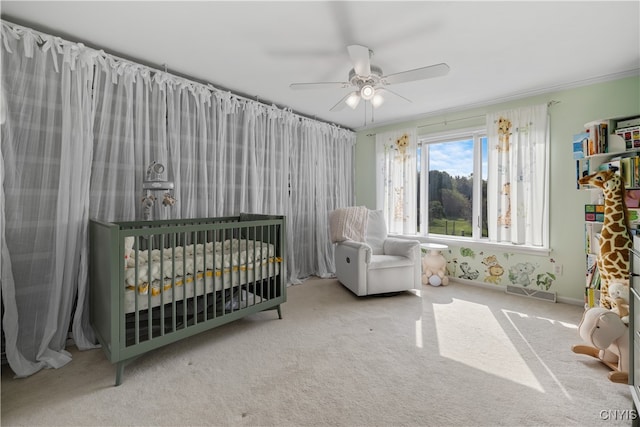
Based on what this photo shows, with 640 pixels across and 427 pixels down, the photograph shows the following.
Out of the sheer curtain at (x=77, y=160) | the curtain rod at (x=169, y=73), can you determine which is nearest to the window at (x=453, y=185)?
the curtain rod at (x=169, y=73)

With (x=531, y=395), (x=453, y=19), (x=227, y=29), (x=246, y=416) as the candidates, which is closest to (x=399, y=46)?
(x=453, y=19)

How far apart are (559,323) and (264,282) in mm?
2615

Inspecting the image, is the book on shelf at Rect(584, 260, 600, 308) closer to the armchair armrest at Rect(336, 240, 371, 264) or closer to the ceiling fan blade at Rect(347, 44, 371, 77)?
the armchair armrest at Rect(336, 240, 371, 264)

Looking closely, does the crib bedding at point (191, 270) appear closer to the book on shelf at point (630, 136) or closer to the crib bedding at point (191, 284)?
the crib bedding at point (191, 284)

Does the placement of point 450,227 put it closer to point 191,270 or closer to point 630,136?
point 630,136

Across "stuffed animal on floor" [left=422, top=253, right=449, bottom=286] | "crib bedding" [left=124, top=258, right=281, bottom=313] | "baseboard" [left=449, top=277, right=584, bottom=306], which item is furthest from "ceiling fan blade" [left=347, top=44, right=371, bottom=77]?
"baseboard" [left=449, top=277, right=584, bottom=306]

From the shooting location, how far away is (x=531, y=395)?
1.57m

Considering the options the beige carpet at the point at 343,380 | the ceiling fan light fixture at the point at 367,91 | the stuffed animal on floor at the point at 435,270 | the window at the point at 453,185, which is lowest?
the beige carpet at the point at 343,380

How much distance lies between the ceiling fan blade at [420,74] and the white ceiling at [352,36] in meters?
0.28

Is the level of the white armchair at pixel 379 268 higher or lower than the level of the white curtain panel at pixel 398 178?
lower

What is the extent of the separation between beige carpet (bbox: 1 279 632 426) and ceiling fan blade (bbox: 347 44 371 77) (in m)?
2.04

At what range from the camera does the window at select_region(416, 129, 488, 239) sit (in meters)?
3.67

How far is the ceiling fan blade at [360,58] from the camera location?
1.90m

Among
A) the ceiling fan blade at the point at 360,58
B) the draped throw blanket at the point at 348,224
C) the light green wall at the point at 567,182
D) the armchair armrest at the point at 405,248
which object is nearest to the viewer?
the ceiling fan blade at the point at 360,58
